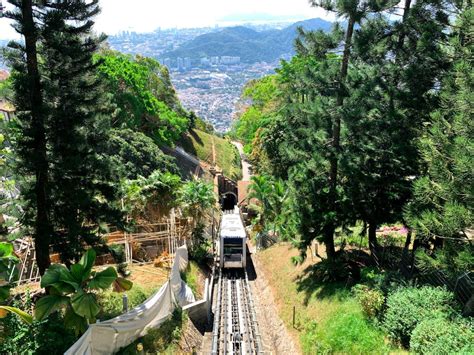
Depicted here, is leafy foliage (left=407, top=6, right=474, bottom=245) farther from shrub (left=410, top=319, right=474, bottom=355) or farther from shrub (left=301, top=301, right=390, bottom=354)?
shrub (left=301, top=301, right=390, bottom=354)

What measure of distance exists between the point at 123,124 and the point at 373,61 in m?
20.4

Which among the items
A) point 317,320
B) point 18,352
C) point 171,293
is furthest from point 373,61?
point 18,352

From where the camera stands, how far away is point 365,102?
1498cm

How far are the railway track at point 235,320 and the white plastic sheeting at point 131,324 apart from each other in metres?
2.11

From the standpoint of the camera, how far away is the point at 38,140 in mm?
11891

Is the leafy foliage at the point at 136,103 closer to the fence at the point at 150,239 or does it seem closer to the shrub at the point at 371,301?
the fence at the point at 150,239

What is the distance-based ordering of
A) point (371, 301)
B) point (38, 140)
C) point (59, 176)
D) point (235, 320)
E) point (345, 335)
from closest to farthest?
point (38, 140) → point (59, 176) → point (371, 301) → point (345, 335) → point (235, 320)

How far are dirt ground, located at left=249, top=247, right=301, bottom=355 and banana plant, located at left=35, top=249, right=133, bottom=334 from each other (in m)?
7.68

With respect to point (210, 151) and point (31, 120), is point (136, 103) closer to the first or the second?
point (210, 151)

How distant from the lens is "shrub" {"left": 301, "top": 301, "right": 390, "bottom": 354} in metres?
12.3

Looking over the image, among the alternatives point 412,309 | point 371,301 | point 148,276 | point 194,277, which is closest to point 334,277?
point 371,301

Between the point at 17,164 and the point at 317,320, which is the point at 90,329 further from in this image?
the point at 317,320

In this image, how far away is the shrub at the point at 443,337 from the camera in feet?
31.9

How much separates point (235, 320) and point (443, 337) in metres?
10.2
